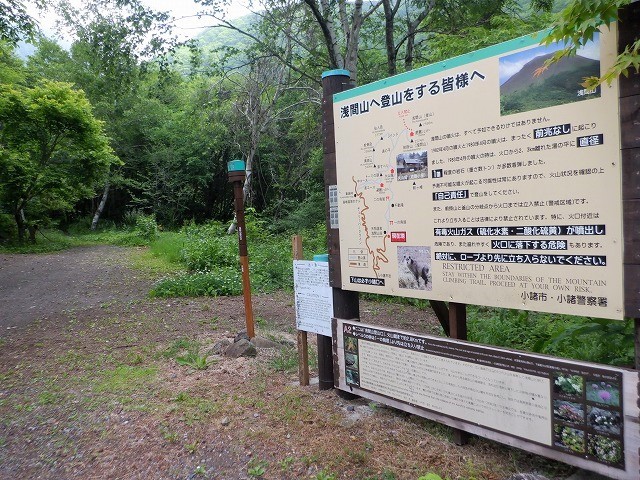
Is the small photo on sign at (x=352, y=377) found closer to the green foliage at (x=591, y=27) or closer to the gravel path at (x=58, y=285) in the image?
the green foliage at (x=591, y=27)

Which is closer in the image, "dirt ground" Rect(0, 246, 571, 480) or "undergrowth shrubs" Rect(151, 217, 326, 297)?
"dirt ground" Rect(0, 246, 571, 480)

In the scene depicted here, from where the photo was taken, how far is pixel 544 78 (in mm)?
2453


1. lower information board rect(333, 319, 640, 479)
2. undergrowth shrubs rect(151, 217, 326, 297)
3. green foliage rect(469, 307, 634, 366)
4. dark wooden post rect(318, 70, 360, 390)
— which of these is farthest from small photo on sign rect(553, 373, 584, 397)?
undergrowth shrubs rect(151, 217, 326, 297)

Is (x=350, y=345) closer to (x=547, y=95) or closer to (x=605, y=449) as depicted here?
(x=605, y=449)

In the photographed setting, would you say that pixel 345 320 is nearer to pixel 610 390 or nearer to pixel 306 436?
pixel 306 436

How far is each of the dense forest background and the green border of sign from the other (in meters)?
3.61

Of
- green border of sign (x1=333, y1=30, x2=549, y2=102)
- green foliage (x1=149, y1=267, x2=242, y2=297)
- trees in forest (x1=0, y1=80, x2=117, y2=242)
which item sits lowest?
green foliage (x1=149, y1=267, x2=242, y2=297)

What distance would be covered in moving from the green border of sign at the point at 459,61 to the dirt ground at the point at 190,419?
2.28m

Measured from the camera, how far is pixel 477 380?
2.79 m

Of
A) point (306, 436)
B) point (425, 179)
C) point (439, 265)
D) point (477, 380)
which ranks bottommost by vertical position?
point (306, 436)

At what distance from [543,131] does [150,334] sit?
5393 millimetres

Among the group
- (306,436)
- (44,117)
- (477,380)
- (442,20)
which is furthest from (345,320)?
(44,117)

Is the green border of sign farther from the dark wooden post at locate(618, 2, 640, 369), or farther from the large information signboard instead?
the dark wooden post at locate(618, 2, 640, 369)

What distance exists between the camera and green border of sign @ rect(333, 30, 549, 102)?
2.50 m
